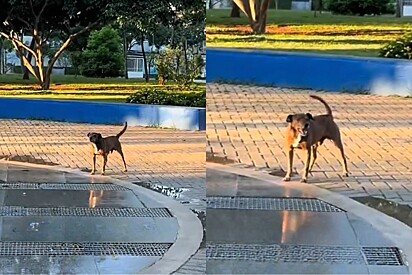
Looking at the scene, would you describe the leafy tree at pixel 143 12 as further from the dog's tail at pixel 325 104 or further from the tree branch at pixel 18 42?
the dog's tail at pixel 325 104

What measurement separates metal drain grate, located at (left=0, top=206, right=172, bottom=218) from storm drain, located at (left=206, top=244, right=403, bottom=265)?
965mm

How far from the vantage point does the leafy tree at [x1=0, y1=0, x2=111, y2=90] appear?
750 cm

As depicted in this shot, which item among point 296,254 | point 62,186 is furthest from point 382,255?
point 62,186

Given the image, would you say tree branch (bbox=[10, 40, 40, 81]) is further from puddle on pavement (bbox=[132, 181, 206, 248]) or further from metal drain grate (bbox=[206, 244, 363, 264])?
metal drain grate (bbox=[206, 244, 363, 264])

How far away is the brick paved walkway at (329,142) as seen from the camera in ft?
17.6

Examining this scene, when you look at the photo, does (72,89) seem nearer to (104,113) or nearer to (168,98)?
(104,113)

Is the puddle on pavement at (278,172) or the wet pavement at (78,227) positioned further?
the puddle on pavement at (278,172)

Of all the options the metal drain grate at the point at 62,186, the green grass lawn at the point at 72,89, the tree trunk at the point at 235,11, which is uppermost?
the tree trunk at the point at 235,11

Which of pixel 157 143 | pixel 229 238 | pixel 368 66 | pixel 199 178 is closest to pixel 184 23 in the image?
pixel 157 143

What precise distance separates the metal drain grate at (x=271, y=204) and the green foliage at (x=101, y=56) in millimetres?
3451

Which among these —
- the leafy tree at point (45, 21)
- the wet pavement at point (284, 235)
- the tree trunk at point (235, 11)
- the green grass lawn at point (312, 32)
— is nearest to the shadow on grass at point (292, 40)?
the green grass lawn at point (312, 32)

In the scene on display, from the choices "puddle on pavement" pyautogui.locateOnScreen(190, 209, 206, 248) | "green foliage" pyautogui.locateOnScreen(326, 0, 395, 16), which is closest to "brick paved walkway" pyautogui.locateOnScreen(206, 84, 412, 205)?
"puddle on pavement" pyautogui.locateOnScreen(190, 209, 206, 248)

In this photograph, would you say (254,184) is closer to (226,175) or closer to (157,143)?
(226,175)

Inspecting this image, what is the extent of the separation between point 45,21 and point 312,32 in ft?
10.7
